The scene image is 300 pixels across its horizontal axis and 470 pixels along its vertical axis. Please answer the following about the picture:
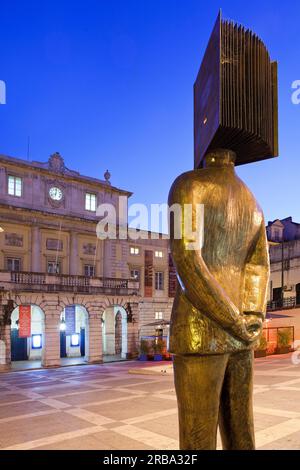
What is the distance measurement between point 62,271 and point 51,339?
5812 millimetres

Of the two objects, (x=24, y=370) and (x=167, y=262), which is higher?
(x=167, y=262)

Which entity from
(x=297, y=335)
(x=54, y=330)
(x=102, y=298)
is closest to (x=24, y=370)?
(x=54, y=330)

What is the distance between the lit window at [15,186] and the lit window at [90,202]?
5.42m

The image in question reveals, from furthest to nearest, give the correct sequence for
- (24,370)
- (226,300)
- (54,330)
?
(54,330) < (24,370) < (226,300)

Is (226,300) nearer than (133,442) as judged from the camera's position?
Yes

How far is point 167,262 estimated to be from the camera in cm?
3719

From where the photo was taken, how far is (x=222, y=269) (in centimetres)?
317

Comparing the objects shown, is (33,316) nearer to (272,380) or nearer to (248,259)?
(272,380)

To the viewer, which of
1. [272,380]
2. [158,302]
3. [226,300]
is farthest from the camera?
[158,302]

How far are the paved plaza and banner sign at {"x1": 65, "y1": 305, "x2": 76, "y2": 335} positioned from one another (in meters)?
13.3

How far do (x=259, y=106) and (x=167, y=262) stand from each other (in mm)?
33950

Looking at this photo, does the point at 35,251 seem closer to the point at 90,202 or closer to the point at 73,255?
the point at 73,255

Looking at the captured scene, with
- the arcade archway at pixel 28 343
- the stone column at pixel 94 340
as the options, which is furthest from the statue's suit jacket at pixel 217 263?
the stone column at pixel 94 340

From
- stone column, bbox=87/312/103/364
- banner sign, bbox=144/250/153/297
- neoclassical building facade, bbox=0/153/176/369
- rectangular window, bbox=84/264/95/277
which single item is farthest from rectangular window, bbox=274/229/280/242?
stone column, bbox=87/312/103/364
